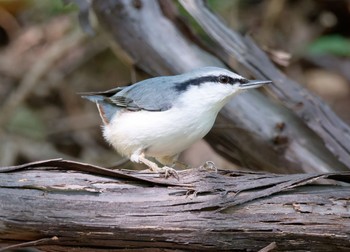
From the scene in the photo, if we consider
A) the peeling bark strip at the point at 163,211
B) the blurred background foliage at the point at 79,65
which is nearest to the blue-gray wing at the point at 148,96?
the peeling bark strip at the point at 163,211

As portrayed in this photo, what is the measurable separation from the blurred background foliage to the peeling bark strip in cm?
228

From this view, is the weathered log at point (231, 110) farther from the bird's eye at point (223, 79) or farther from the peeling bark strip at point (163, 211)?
the peeling bark strip at point (163, 211)

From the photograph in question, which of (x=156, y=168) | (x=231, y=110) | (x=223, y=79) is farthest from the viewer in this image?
(x=231, y=110)

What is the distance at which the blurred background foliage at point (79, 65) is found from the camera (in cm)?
464

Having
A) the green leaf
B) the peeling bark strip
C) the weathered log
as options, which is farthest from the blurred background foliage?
the peeling bark strip

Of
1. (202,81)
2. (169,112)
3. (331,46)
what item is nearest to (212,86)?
(202,81)

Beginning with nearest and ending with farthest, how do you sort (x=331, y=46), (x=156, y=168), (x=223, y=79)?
(x=156, y=168) → (x=223, y=79) → (x=331, y=46)

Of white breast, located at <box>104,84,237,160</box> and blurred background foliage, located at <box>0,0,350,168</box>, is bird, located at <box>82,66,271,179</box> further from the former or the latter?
blurred background foliage, located at <box>0,0,350,168</box>

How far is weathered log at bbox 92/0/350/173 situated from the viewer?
9.55 feet

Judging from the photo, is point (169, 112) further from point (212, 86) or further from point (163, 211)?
point (163, 211)

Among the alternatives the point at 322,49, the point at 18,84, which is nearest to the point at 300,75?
the point at 322,49

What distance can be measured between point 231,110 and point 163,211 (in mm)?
1028

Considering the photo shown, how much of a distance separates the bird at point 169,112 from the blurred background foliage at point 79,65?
1.89 metres

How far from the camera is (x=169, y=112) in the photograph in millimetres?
2367
